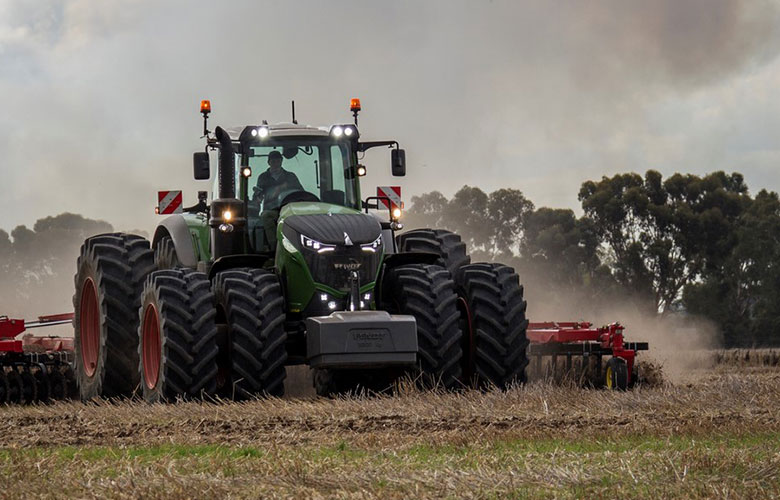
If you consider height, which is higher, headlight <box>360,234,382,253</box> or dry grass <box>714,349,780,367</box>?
headlight <box>360,234,382,253</box>

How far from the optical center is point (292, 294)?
12.9m

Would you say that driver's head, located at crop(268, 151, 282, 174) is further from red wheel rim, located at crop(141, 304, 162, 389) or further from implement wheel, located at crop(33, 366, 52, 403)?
implement wheel, located at crop(33, 366, 52, 403)

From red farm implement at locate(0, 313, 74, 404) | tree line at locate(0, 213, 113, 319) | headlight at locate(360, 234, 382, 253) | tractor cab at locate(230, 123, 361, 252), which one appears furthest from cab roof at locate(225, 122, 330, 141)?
tree line at locate(0, 213, 113, 319)

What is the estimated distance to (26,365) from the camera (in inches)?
712

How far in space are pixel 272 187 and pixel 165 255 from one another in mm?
2303

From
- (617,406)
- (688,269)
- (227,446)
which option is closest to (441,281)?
(617,406)

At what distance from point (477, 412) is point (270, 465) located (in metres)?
3.14

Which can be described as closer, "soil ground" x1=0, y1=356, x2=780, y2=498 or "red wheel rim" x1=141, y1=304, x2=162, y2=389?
"soil ground" x1=0, y1=356, x2=780, y2=498

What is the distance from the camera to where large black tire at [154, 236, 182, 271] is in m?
15.1

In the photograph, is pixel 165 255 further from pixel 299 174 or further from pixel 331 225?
pixel 331 225

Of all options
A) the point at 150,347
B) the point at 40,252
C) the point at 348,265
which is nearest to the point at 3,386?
the point at 150,347

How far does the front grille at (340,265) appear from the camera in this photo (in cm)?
1273

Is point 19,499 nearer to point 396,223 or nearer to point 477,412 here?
point 477,412

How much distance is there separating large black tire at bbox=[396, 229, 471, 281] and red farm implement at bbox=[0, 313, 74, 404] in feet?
17.9
